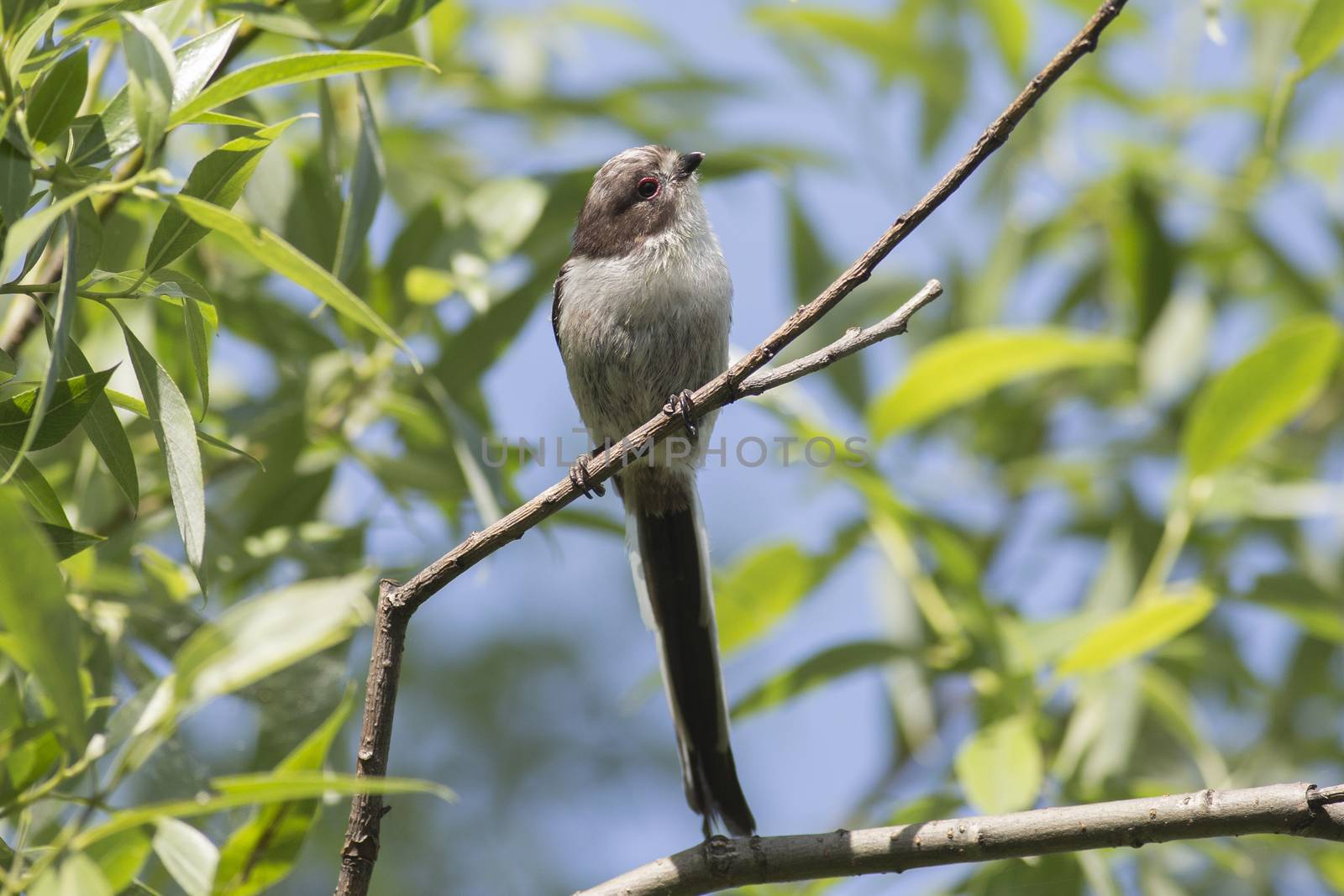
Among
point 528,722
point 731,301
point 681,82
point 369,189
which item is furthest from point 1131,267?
point 528,722

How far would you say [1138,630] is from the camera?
293cm

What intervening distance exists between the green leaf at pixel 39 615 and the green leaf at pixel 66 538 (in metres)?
0.33

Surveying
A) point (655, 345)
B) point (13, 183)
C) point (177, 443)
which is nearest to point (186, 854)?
point (177, 443)

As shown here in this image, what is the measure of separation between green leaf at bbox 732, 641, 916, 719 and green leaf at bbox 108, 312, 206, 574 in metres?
1.90

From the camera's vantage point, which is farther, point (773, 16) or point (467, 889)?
point (467, 889)

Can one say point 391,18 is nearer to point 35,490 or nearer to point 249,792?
point 35,490

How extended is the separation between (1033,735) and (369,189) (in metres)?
2.01

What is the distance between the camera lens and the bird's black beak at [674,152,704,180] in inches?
149

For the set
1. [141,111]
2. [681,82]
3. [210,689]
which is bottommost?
[210,689]

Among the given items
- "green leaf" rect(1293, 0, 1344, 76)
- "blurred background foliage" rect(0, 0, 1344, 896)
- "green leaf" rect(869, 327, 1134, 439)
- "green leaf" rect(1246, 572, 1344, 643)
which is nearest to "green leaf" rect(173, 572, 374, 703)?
"blurred background foliage" rect(0, 0, 1344, 896)

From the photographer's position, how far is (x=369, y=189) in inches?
89.0

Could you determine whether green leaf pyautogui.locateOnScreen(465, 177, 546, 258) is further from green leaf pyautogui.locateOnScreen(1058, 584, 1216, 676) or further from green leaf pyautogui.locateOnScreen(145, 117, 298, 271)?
green leaf pyautogui.locateOnScreen(1058, 584, 1216, 676)

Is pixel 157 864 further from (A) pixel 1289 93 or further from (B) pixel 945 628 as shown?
(A) pixel 1289 93

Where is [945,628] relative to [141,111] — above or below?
above
